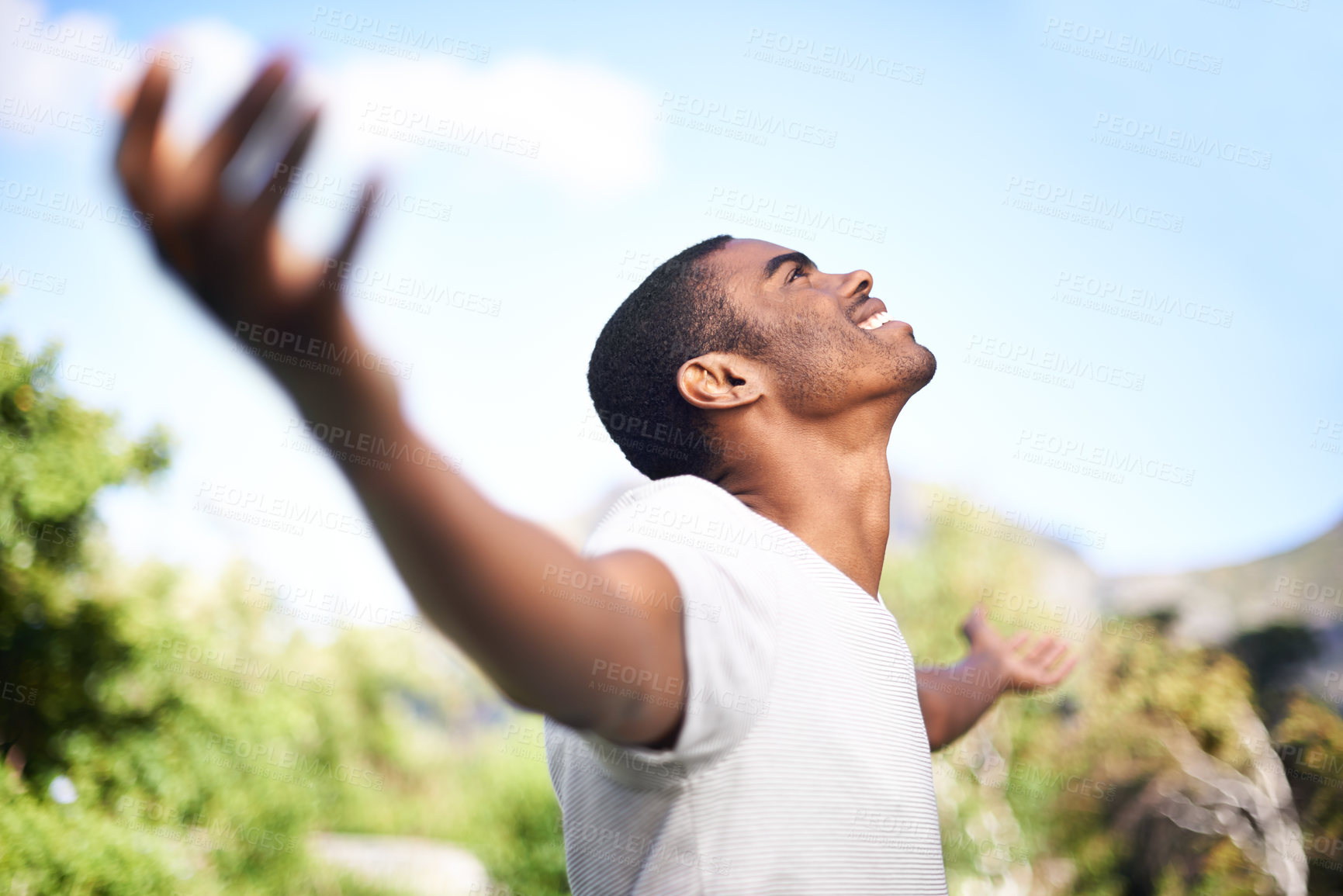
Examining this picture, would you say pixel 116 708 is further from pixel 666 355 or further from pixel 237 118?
pixel 237 118

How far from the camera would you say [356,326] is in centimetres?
81

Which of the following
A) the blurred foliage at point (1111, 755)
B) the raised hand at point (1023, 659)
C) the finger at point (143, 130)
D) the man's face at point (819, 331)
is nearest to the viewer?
the finger at point (143, 130)

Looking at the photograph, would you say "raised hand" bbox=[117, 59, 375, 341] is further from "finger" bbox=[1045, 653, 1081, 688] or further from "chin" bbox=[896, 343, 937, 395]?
"finger" bbox=[1045, 653, 1081, 688]

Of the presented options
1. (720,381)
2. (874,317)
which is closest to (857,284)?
(874,317)

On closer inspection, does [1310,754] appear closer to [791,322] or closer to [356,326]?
[791,322]

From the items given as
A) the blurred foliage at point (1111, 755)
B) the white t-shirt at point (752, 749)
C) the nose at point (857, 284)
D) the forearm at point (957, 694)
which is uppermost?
the nose at point (857, 284)

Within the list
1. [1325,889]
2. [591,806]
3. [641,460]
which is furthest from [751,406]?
[1325,889]

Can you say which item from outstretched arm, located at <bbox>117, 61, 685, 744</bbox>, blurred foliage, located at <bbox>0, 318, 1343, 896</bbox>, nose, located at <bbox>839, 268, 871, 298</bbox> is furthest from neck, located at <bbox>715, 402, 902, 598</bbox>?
blurred foliage, located at <bbox>0, 318, 1343, 896</bbox>

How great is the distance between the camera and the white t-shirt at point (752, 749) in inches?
46.0

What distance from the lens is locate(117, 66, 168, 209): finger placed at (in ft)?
2.42

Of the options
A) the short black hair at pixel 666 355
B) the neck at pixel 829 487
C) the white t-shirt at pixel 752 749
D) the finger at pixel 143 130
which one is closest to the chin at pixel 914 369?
Answer: the neck at pixel 829 487

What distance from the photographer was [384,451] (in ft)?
2.70

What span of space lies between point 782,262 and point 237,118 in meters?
1.39

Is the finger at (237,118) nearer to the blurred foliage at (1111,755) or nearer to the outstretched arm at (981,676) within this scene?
the outstretched arm at (981,676)
